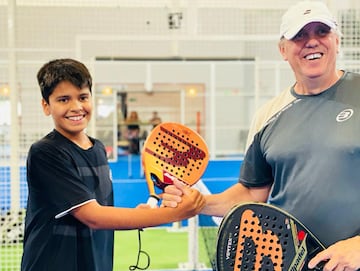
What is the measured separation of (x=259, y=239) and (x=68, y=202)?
2.18 ft

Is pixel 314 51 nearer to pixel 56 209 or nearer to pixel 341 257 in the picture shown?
pixel 341 257

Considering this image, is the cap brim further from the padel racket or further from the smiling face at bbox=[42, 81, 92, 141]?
the smiling face at bbox=[42, 81, 92, 141]

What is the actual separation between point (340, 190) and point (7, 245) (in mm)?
3874

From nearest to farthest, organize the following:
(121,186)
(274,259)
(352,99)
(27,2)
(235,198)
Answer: (274,259) < (352,99) < (235,198) < (27,2) < (121,186)

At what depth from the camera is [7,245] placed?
4684mm

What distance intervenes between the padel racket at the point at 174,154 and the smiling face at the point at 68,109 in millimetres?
284

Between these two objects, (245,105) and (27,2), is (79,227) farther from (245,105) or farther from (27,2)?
(245,105)

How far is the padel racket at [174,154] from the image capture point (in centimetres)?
195

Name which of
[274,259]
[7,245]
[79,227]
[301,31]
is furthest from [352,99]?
[7,245]

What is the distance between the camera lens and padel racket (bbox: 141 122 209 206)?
1.95 m

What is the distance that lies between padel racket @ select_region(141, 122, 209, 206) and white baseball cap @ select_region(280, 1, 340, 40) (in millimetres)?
542

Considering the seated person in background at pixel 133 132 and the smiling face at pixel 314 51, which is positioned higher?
the smiling face at pixel 314 51

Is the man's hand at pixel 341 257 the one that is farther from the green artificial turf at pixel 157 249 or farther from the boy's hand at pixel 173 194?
the green artificial turf at pixel 157 249

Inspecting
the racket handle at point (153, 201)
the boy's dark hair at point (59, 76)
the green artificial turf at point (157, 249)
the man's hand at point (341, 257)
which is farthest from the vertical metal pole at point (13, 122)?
the man's hand at point (341, 257)
